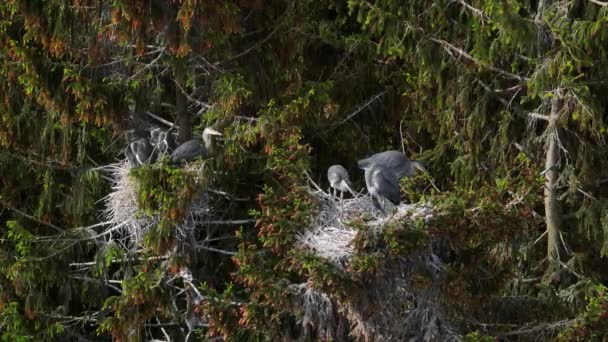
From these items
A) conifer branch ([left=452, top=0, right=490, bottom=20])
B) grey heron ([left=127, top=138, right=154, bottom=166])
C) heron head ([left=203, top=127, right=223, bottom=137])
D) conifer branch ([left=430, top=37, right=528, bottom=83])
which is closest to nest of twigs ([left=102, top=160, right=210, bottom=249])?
grey heron ([left=127, top=138, right=154, bottom=166])

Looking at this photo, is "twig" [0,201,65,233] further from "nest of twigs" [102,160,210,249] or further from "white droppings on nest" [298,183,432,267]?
"white droppings on nest" [298,183,432,267]

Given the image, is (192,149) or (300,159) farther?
(192,149)

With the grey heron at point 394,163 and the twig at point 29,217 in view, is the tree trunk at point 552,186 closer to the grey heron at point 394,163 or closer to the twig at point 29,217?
the grey heron at point 394,163

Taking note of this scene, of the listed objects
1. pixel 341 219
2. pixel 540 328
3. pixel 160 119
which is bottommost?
pixel 540 328

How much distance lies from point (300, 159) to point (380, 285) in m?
1.09

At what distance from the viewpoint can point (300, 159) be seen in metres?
9.17

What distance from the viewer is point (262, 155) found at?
37.4ft

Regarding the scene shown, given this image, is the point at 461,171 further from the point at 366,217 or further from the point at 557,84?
the point at 366,217

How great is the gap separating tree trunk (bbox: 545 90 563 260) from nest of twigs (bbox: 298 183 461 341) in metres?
1.94

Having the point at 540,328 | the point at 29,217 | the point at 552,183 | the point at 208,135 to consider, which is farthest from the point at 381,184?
the point at 29,217

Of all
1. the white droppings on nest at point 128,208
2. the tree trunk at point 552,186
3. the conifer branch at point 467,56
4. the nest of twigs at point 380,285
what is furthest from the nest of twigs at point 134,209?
the tree trunk at point 552,186

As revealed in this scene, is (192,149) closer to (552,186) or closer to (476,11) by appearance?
(476,11)

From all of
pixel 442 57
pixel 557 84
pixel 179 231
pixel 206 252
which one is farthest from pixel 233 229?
pixel 557 84

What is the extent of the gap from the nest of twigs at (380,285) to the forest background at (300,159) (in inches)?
0.9
